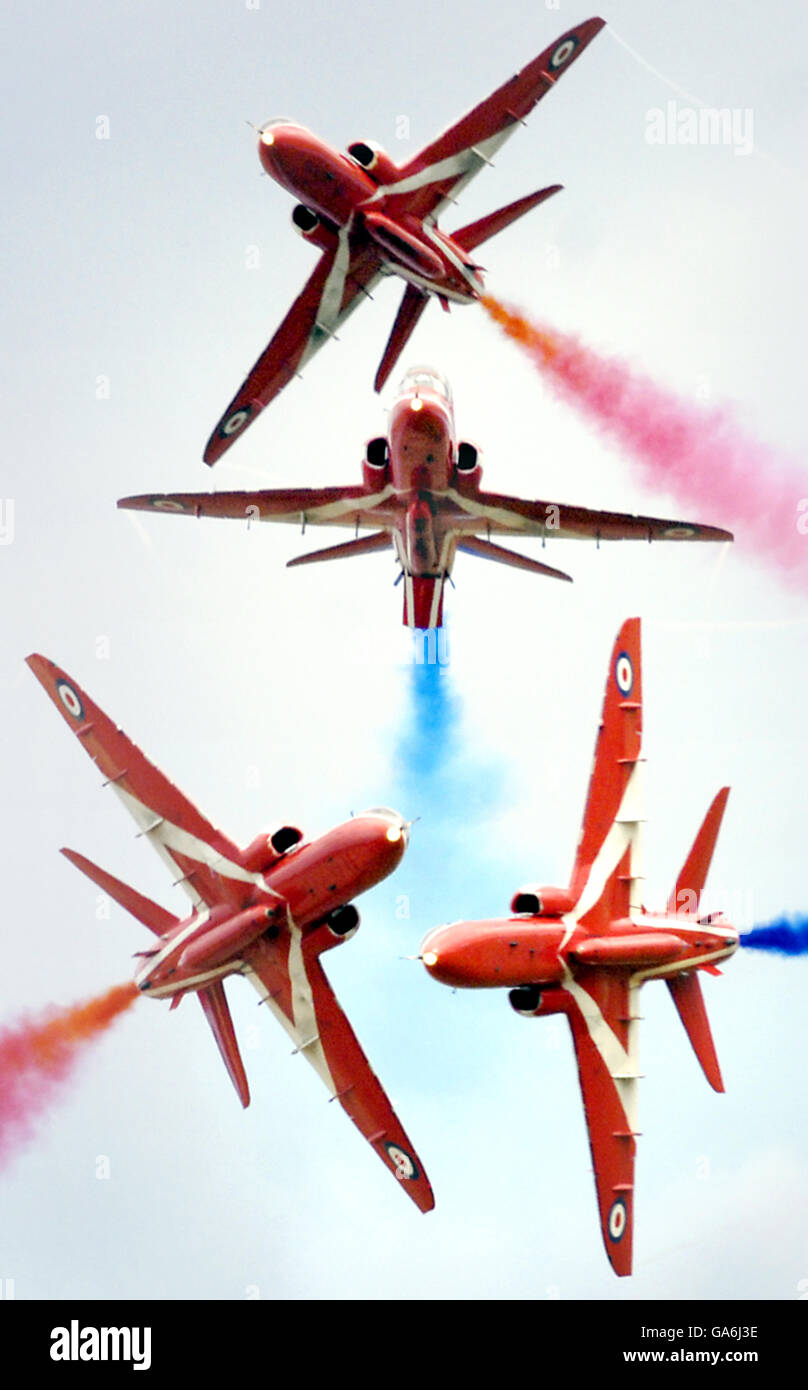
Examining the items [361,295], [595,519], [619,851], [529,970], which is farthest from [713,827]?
[361,295]

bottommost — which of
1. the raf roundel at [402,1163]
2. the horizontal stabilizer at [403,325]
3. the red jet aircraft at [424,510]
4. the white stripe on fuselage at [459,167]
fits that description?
the raf roundel at [402,1163]

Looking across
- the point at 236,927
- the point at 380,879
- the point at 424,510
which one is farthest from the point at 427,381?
the point at 236,927

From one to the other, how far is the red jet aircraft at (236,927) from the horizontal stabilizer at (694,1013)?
464 centimetres

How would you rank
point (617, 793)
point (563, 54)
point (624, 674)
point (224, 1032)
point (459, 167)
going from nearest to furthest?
point (617, 793) < point (224, 1032) < point (459, 167) < point (624, 674) < point (563, 54)

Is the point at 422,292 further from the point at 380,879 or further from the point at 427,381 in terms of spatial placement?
the point at 380,879

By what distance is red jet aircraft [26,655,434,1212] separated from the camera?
32.0 meters

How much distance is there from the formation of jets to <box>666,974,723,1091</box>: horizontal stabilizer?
0.11 feet

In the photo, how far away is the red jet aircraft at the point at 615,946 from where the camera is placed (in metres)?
31.7

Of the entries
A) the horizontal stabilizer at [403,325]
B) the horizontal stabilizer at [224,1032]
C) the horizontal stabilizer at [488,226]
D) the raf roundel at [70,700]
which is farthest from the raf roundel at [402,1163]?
the horizontal stabilizer at [488,226]

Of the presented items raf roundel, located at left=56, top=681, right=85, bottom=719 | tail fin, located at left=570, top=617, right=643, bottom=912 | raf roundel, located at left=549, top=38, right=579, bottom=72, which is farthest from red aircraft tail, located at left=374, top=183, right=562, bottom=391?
raf roundel, located at left=56, top=681, right=85, bottom=719

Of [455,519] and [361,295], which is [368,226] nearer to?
[361,295]

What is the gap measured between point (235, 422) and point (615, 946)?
10.3 metres

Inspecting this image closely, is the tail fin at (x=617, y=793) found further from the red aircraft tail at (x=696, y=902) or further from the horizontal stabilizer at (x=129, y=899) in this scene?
the horizontal stabilizer at (x=129, y=899)

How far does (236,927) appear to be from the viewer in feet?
105
